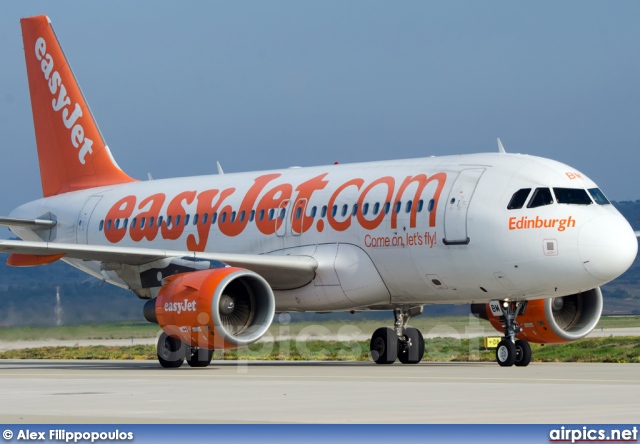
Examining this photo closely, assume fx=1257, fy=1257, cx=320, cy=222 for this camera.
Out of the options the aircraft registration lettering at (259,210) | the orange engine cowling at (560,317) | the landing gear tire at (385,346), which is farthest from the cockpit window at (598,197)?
the landing gear tire at (385,346)

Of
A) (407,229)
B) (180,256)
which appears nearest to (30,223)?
(180,256)

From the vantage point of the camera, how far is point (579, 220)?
77.9 feet

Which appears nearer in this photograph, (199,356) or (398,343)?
(199,356)

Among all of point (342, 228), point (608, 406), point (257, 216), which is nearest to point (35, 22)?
point (257, 216)

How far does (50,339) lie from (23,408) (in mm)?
22544

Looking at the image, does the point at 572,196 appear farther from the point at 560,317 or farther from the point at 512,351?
the point at 560,317

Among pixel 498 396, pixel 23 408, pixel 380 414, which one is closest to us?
pixel 380 414

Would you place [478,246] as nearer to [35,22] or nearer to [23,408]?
[23,408]

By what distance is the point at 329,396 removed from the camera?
16016 mm

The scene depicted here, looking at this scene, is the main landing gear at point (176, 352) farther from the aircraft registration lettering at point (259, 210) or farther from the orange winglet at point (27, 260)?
the orange winglet at point (27, 260)

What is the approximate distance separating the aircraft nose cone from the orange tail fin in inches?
609

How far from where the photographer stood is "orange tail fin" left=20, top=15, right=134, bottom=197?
35312mm

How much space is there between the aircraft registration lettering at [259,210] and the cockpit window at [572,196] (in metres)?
2.42

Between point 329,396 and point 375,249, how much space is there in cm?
1042
